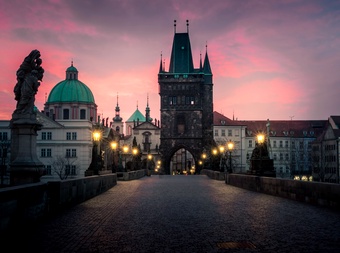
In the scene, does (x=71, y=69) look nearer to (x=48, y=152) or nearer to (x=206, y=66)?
(x=48, y=152)

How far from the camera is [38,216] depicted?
35.5ft

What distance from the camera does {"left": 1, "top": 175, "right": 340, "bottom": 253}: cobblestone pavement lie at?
7.59 meters

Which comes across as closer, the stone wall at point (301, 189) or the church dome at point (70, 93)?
the stone wall at point (301, 189)

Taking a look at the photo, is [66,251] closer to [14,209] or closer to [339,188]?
[14,209]

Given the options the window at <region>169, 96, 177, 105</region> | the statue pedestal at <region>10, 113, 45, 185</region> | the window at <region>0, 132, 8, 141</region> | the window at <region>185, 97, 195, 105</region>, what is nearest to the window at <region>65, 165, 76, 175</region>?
the window at <region>0, 132, 8, 141</region>

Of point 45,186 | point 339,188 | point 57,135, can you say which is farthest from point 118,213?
point 57,135

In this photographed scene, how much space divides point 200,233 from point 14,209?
3877 millimetres

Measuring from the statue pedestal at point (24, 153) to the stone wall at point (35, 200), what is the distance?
2.79ft

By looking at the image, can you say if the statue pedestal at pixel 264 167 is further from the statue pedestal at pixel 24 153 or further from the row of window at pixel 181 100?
the row of window at pixel 181 100

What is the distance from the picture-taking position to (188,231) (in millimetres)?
9336

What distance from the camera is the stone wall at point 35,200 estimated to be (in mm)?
8445

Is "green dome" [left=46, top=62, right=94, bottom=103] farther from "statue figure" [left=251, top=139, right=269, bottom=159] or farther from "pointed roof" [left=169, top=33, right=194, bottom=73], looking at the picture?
"statue figure" [left=251, top=139, right=269, bottom=159]

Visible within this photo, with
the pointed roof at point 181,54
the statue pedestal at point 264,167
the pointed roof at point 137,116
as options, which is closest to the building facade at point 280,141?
the pointed roof at point 181,54

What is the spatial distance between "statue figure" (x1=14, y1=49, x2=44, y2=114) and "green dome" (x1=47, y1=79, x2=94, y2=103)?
7907cm
